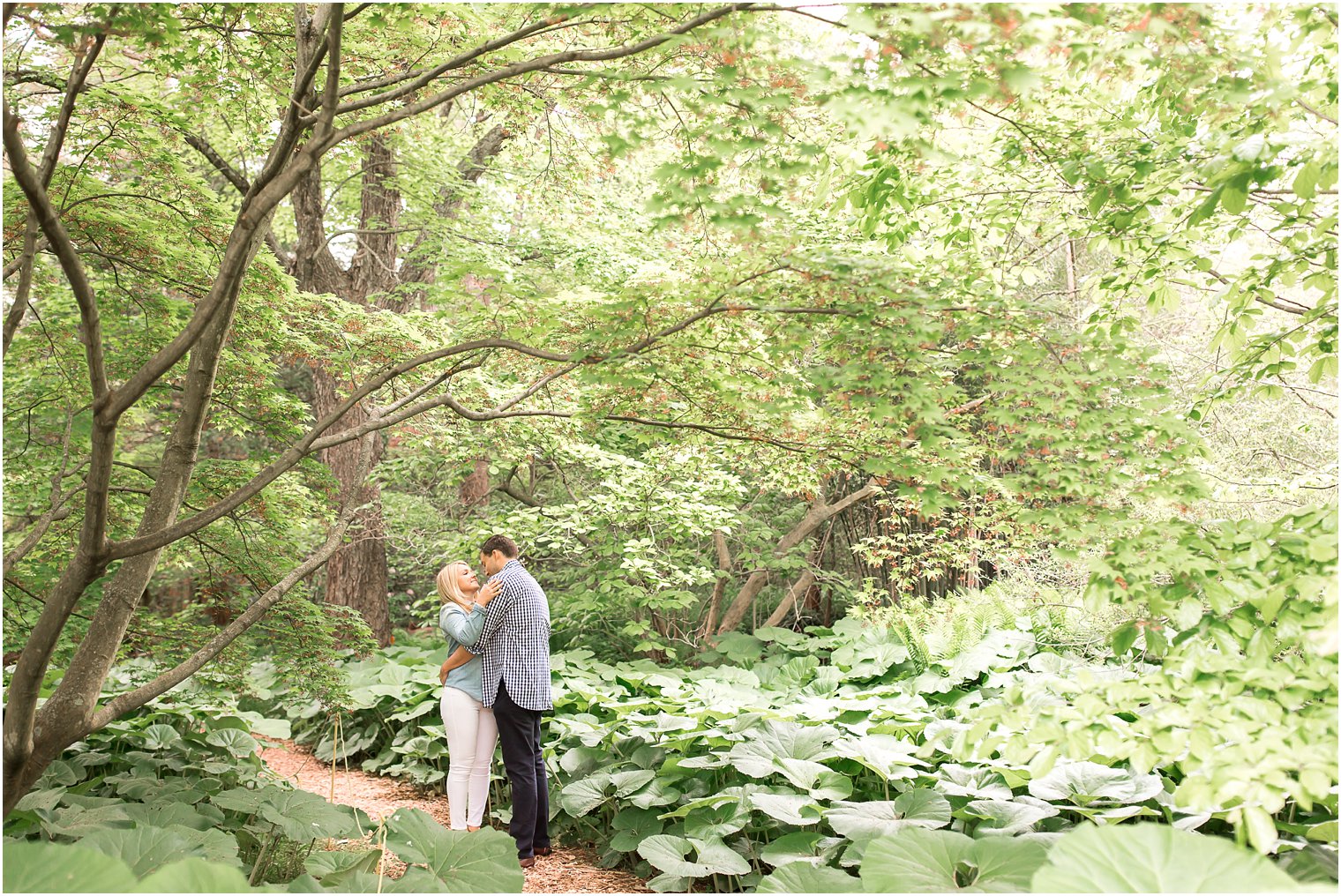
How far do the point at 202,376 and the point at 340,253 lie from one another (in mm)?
10885

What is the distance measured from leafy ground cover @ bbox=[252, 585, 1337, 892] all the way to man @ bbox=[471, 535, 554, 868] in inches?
10.3

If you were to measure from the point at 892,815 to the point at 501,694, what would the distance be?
191cm

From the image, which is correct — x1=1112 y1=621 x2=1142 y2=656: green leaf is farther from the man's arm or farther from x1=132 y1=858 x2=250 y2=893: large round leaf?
the man's arm

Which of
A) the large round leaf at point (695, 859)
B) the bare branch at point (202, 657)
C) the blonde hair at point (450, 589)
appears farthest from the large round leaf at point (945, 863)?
the bare branch at point (202, 657)

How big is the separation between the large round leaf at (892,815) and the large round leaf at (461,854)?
123 cm

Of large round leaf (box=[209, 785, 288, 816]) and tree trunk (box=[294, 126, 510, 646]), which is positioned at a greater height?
tree trunk (box=[294, 126, 510, 646])

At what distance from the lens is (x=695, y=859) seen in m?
3.76

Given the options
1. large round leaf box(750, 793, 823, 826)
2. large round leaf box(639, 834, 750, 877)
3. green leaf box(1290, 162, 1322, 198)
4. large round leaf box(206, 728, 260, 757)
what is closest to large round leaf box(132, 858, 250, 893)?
large round leaf box(639, 834, 750, 877)

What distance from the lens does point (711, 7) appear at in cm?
285

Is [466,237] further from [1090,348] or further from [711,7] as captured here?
[1090,348]

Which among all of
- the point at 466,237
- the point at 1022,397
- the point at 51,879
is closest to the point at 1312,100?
the point at 1022,397

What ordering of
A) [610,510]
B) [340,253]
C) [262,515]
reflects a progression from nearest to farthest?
[262,515], [610,510], [340,253]

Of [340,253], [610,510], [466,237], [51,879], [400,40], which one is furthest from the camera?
[340,253]

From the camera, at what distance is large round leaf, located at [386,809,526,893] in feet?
9.68
